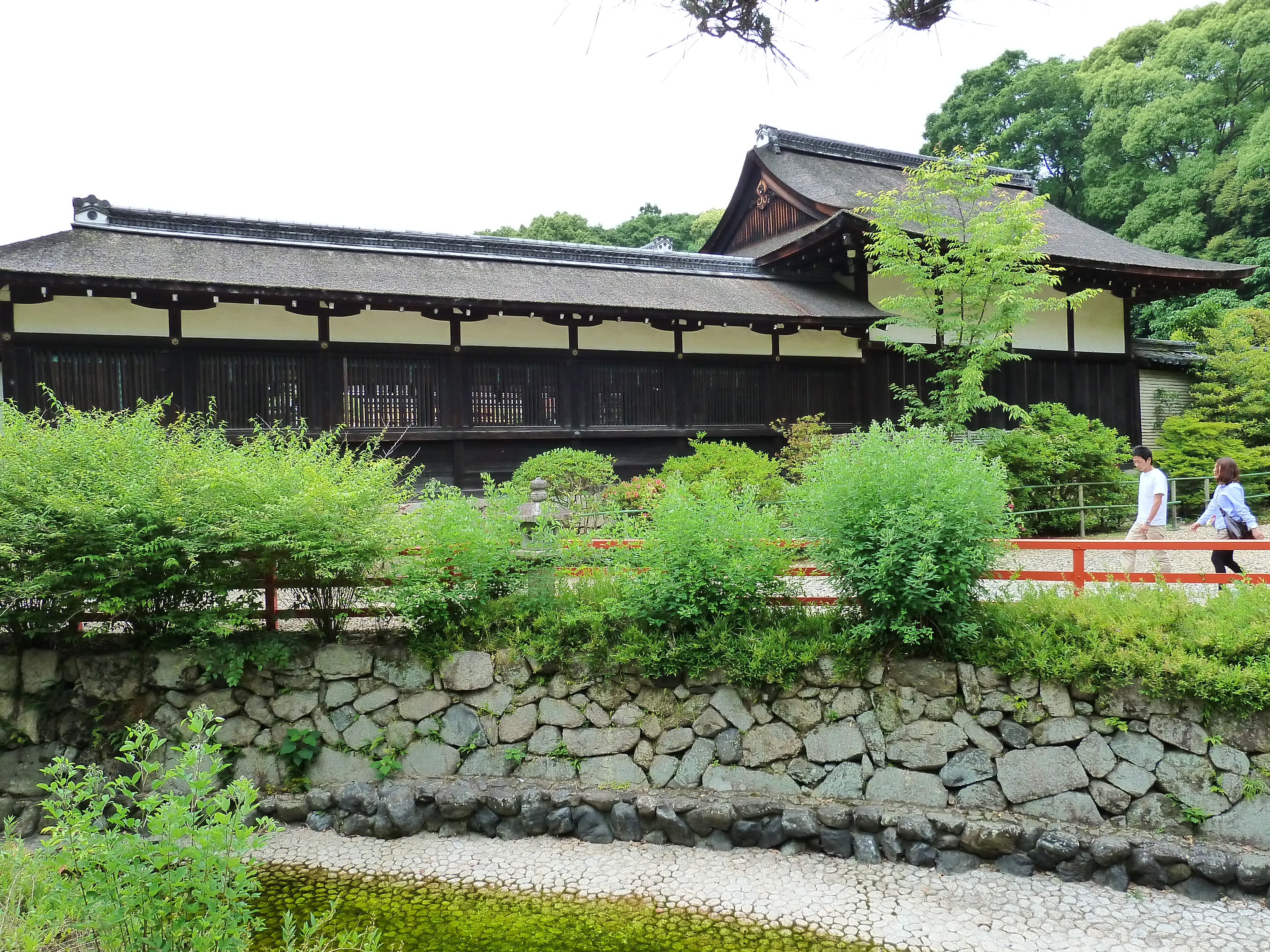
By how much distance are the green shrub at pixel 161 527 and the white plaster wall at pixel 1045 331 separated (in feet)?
47.1

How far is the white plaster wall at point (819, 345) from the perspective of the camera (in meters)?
14.4

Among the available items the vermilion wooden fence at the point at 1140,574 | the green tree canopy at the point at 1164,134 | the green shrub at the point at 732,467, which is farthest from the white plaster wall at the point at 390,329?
the green tree canopy at the point at 1164,134

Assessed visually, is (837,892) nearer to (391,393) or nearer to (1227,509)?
(1227,509)

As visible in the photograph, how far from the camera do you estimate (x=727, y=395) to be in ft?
45.7

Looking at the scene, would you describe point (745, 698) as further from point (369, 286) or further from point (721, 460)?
point (369, 286)

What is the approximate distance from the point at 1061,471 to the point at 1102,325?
6.75 meters

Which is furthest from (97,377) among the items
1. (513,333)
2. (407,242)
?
(513,333)

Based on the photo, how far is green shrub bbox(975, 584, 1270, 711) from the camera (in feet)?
15.5

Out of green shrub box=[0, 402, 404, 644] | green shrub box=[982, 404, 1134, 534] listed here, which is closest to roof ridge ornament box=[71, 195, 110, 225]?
green shrub box=[0, 402, 404, 644]

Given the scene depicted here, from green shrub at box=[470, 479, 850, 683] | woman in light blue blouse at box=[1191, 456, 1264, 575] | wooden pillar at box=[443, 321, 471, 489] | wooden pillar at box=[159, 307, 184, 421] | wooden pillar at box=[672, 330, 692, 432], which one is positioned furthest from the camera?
wooden pillar at box=[672, 330, 692, 432]

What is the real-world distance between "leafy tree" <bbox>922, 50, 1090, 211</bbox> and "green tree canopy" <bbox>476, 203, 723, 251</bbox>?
1142 centimetres

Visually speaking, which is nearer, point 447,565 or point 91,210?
point 447,565

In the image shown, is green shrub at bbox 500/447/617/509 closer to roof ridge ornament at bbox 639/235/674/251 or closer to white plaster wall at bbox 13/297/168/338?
white plaster wall at bbox 13/297/168/338

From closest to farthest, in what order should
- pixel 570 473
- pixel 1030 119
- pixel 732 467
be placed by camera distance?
pixel 570 473, pixel 732 467, pixel 1030 119
